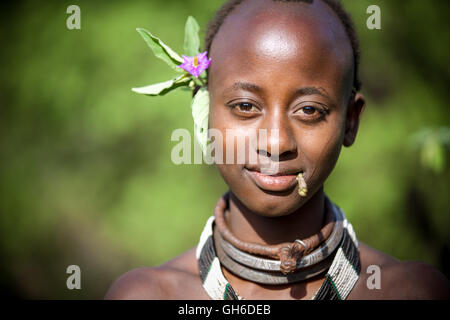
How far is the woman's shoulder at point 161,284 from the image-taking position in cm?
190

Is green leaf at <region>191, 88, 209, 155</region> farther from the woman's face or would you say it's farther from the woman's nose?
the woman's nose

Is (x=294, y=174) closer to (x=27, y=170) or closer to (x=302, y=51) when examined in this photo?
(x=302, y=51)

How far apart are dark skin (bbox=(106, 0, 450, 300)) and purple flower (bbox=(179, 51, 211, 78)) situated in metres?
0.04

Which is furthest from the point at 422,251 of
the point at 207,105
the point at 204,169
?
the point at 207,105

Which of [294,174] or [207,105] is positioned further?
[207,105]

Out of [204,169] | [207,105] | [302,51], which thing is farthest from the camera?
[204,169]

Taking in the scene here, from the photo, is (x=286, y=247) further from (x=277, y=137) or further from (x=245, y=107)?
(x=245, y=107)

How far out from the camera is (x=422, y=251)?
3828 mm

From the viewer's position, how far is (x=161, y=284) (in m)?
1.94

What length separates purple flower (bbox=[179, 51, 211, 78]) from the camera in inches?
72.7

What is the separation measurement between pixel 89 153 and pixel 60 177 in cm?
31

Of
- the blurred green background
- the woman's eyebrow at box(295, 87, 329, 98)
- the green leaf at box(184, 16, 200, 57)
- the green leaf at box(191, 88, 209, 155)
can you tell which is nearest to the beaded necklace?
the green leaf at box(191, 88, 209, 155)

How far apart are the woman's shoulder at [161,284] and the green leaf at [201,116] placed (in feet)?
1.63

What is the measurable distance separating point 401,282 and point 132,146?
8.30ft
